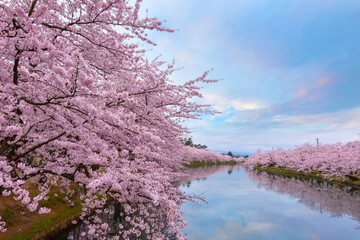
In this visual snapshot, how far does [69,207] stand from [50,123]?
9016 millimetres

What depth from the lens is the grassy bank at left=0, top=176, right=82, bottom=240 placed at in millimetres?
9719

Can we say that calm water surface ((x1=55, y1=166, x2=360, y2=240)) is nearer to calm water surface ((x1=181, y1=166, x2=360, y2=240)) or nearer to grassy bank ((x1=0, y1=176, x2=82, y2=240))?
calm water surface ((x1=181, y1=166, x2=360, y2=240))

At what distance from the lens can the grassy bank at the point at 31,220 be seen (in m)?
9.72

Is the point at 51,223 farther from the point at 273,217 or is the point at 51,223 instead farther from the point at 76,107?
the point at 273,217

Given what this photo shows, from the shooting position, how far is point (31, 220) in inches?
434

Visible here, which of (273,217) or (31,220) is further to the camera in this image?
(273,217)

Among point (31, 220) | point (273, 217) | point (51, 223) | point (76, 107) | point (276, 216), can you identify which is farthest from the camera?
point (276, 216)

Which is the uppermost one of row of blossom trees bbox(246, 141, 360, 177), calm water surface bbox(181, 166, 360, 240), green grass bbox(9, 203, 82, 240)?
row of blossom trees bbox(246, 141, 360, 177)

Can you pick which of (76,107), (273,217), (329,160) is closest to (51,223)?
(76,107)

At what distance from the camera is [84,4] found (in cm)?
762

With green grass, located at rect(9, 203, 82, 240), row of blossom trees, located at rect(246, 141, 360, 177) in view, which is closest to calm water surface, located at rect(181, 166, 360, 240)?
green grass, located at rect(9, 203, 82, 240)

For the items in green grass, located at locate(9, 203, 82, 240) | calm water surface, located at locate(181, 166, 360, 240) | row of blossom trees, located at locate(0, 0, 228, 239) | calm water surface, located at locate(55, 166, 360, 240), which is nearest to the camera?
row of blossom trees, located at locate(0, 0, 228, 239)

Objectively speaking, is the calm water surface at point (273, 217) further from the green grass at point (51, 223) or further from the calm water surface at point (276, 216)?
the green grass at point (51, 223)

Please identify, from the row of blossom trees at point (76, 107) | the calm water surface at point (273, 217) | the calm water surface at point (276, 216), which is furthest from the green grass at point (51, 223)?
the calm water surface at point (276, 216)
